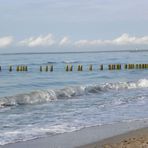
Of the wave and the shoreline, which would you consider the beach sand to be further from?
the wave

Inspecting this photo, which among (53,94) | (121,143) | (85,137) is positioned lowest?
(53,94)

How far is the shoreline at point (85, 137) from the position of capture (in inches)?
351

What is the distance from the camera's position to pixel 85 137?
9758mm

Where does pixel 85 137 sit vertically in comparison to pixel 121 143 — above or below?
below

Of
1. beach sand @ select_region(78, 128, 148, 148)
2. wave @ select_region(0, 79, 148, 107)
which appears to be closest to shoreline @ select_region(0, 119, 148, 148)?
beach sand @ select_region(78, 128, 148, 148)

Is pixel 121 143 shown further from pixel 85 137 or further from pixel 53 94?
pixel 53 94

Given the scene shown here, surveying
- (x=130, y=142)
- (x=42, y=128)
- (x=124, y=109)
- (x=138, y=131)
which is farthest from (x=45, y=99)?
(x=130, y=142)

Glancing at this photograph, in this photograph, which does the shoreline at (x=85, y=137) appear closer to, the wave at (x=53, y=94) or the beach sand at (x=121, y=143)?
the beach sand at (x=121, y=143)

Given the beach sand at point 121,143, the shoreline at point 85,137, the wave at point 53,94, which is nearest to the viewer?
the beach sand at point 121,143

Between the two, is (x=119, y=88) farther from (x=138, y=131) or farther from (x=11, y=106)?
(x=138, y=131)

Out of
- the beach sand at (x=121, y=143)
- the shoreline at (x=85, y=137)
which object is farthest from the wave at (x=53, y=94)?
the beach sand at (x=121, y=143)

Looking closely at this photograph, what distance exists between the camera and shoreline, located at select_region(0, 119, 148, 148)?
351 inches

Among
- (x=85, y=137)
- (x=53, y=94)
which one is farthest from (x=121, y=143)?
(x=53, y=94)

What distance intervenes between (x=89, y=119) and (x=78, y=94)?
11.7 meters
